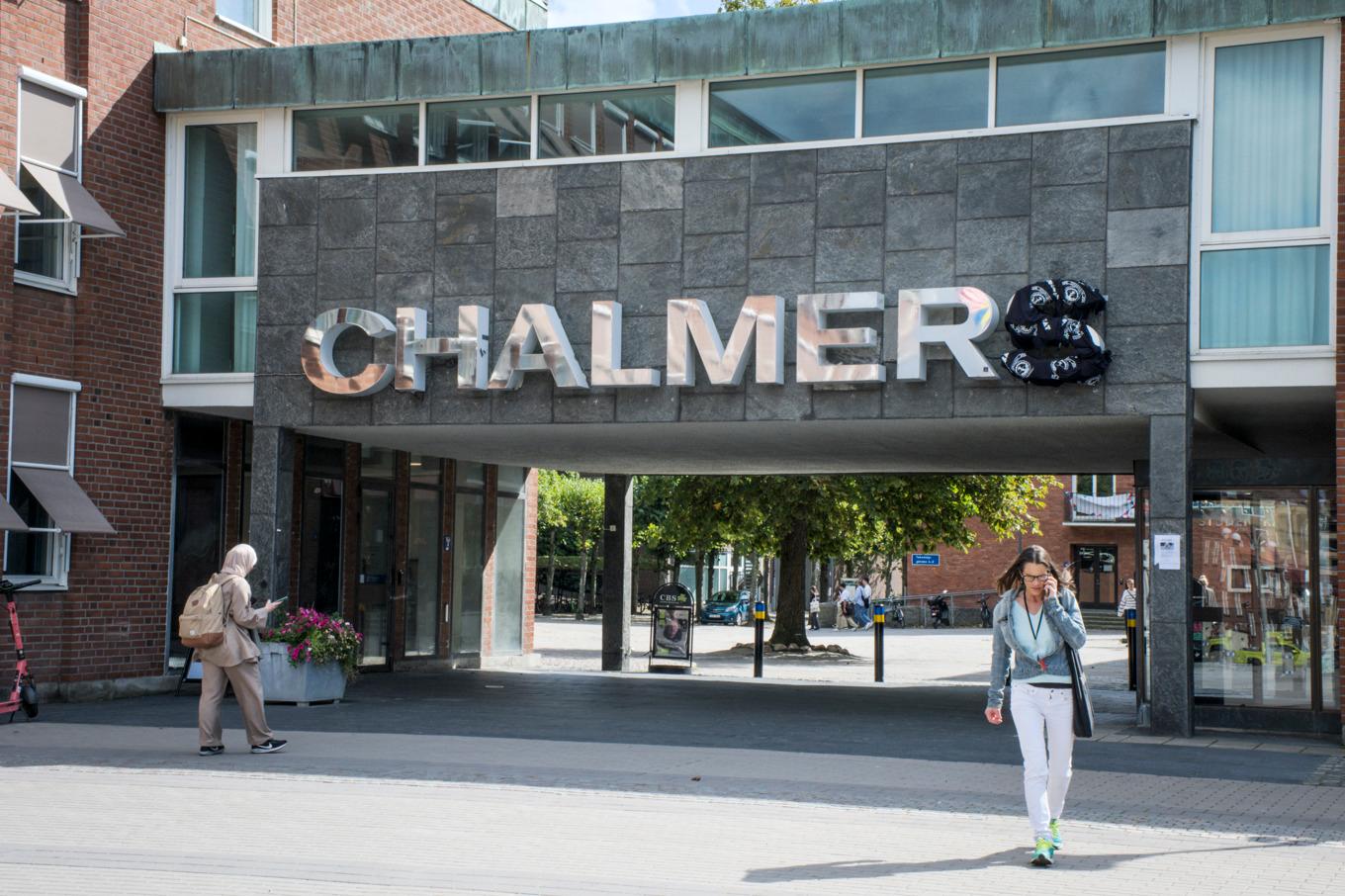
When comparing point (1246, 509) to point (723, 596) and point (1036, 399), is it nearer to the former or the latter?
point (1036, 399)

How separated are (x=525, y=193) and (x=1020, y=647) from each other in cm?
984

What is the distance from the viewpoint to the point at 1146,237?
15.0 m

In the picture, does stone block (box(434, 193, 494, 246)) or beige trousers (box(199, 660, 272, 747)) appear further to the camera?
stone block (box(434, 193, 494, 246))

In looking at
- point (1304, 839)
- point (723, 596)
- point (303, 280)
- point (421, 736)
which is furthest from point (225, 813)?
point (723, 596)

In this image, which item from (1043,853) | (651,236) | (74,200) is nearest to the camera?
(1043,853)

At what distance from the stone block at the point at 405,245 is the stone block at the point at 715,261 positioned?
9.79ft

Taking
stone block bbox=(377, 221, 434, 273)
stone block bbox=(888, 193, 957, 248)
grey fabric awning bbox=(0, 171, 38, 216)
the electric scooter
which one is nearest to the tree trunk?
stone block bbox=(377, 221, 434, 273)

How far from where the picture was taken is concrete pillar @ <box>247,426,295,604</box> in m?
17.9

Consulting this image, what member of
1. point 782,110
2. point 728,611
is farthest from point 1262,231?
point 728,611

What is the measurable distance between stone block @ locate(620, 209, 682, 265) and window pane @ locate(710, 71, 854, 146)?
0.95 metres

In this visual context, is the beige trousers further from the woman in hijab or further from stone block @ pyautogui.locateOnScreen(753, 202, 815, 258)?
stone block @ pyautogui.locateOnScreen(753, 202, 815, 258)

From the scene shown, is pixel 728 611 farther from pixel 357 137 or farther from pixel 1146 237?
pixel 1146 237

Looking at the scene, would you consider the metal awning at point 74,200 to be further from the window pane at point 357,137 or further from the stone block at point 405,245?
the stone block at point 405,245

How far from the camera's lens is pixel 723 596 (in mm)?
61125
